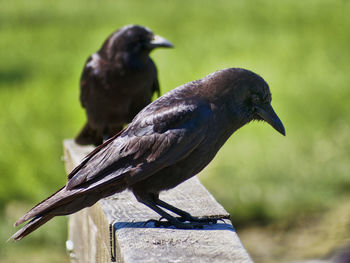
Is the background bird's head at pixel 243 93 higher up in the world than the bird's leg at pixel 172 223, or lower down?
higher up

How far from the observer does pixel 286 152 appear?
6840 mm

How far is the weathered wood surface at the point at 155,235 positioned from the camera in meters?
2.62

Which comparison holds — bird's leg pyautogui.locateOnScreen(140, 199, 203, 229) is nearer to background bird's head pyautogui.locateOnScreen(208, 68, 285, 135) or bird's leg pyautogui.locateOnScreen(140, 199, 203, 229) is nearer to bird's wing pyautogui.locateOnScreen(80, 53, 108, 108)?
background bird's head pyautogui.locateOnScreen(208, 68, 285, 135)

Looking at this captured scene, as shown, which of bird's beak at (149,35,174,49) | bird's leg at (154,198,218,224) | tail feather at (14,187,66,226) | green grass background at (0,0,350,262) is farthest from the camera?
green grass background at (0,0,350,262)

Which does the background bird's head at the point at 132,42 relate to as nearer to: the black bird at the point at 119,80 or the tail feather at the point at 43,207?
the black bird at the point at 119,80

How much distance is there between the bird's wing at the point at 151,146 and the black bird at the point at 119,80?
2.02m

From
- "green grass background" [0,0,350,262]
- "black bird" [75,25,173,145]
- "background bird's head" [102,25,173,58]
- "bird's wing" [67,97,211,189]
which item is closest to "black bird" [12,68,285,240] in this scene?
"bird's wing" [67,97,211,189]

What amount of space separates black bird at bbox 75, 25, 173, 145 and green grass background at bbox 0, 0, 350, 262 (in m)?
1.02

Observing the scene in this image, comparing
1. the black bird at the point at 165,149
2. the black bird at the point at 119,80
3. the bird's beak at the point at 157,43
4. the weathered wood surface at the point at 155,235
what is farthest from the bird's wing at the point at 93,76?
the black bird at the point at 165,149

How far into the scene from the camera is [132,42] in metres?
5.20

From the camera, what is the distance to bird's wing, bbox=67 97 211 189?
293 cm

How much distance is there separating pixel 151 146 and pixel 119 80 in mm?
2191

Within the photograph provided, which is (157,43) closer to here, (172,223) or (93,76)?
(93,76)

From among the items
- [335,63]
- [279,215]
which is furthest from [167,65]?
[279,215]
